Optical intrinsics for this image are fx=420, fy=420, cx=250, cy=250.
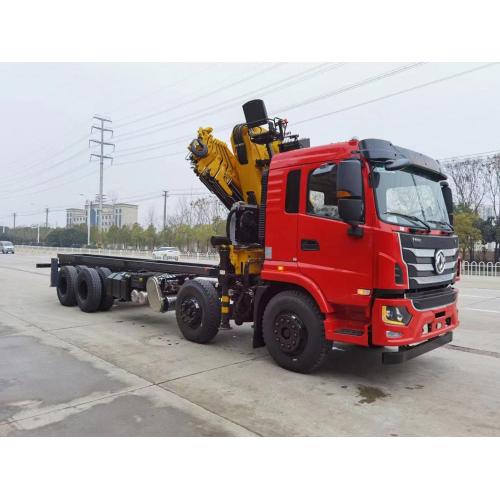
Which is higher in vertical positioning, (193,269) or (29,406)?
(193,269)

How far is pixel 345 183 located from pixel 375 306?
1299 millimetres

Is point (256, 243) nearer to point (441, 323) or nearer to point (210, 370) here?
point (210, 370)

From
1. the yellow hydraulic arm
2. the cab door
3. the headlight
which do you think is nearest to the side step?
the headlight

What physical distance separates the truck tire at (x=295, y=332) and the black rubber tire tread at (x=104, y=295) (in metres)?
4.81

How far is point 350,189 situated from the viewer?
4.24 metres

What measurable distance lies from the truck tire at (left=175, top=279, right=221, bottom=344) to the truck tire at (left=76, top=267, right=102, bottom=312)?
2.98 m

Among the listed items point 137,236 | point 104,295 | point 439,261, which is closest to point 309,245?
point 439,261

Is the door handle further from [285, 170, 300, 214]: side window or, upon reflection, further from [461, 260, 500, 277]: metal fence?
[461, 260, 500, 277]: metal fence

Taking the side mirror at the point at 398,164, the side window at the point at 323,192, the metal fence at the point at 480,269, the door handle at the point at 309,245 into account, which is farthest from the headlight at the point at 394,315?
the metal fence at the point at 480,269

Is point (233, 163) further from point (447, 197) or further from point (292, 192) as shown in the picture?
point (447, 197)

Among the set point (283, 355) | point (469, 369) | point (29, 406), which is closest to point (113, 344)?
point (29, 406)

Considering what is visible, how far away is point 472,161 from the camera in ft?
88.4

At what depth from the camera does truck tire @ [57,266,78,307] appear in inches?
380

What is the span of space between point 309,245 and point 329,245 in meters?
0.29
